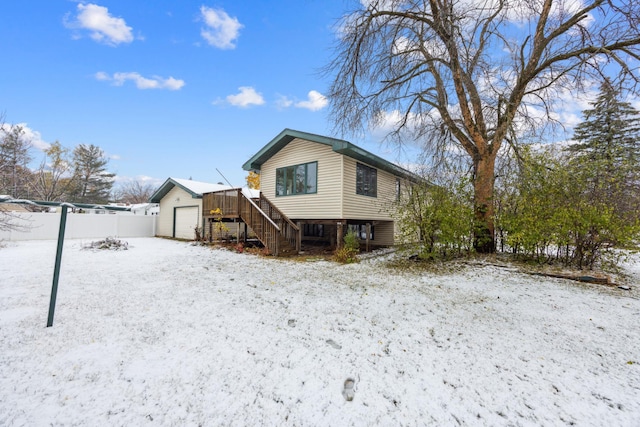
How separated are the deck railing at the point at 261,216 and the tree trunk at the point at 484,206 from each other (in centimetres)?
639

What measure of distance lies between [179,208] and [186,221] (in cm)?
125

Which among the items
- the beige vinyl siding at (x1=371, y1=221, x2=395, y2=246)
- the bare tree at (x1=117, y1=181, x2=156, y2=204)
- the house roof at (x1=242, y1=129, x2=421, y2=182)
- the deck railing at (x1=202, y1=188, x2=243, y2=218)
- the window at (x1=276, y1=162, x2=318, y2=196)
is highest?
the bare tree at (x1=117, y1=181, x2=156, y2=204)

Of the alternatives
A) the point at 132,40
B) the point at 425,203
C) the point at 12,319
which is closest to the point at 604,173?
the point at 425,203

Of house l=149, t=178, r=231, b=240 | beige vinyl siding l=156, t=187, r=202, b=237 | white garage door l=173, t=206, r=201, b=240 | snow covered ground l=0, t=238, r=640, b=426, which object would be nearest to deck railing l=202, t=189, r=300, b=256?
house l=149, t=178, r=231, b=240

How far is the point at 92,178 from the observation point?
31625 mm

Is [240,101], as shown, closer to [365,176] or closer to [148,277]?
[365,176]

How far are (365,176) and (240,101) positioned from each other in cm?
1477

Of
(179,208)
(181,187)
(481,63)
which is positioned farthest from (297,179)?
(179,208)

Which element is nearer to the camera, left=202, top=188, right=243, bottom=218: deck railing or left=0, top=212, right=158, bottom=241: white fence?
left=202, top=188, right=243, bottom=218: deck railing

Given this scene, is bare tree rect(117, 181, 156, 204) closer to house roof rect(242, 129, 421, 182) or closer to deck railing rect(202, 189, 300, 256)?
deck railing rect(202, 189, 300, 256)

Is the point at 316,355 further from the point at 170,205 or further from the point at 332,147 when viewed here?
the point at 170,205

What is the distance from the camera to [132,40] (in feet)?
38.0

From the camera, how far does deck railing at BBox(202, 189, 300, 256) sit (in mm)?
9898

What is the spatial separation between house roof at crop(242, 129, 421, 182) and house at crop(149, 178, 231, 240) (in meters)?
5.09
